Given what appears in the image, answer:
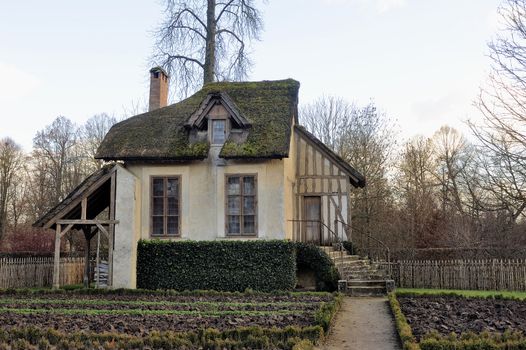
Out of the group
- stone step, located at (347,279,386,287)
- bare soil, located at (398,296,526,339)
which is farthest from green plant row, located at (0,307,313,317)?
stone step, located at (347,279,386,287)

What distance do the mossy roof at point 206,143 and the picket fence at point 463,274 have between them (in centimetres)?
884

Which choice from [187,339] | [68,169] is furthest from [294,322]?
[68,169]

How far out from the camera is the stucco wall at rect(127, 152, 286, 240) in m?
21.6

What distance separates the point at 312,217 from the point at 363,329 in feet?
41.5

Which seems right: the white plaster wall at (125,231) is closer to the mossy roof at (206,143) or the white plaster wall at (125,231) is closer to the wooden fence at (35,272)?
the mossy roof at (206,143)

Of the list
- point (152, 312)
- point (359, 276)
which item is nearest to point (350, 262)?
point (359, 276)

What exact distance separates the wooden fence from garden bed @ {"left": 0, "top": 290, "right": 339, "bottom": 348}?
253 inches

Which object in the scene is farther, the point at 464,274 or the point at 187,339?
the point at 464,274

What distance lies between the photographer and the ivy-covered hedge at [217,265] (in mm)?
20969

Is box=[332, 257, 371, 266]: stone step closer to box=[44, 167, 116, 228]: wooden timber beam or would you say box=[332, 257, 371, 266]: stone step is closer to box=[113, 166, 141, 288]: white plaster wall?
box=[113, 166, 141, 288]: white plaster wall

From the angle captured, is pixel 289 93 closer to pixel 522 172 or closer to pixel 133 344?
pixel 522 172

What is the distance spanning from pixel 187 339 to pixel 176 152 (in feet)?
43.1

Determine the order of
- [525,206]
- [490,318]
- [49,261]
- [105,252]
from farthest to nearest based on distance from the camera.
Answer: [105,252], [49,261], [490,318], [525,206]

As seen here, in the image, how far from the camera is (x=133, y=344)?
9.25 metres
